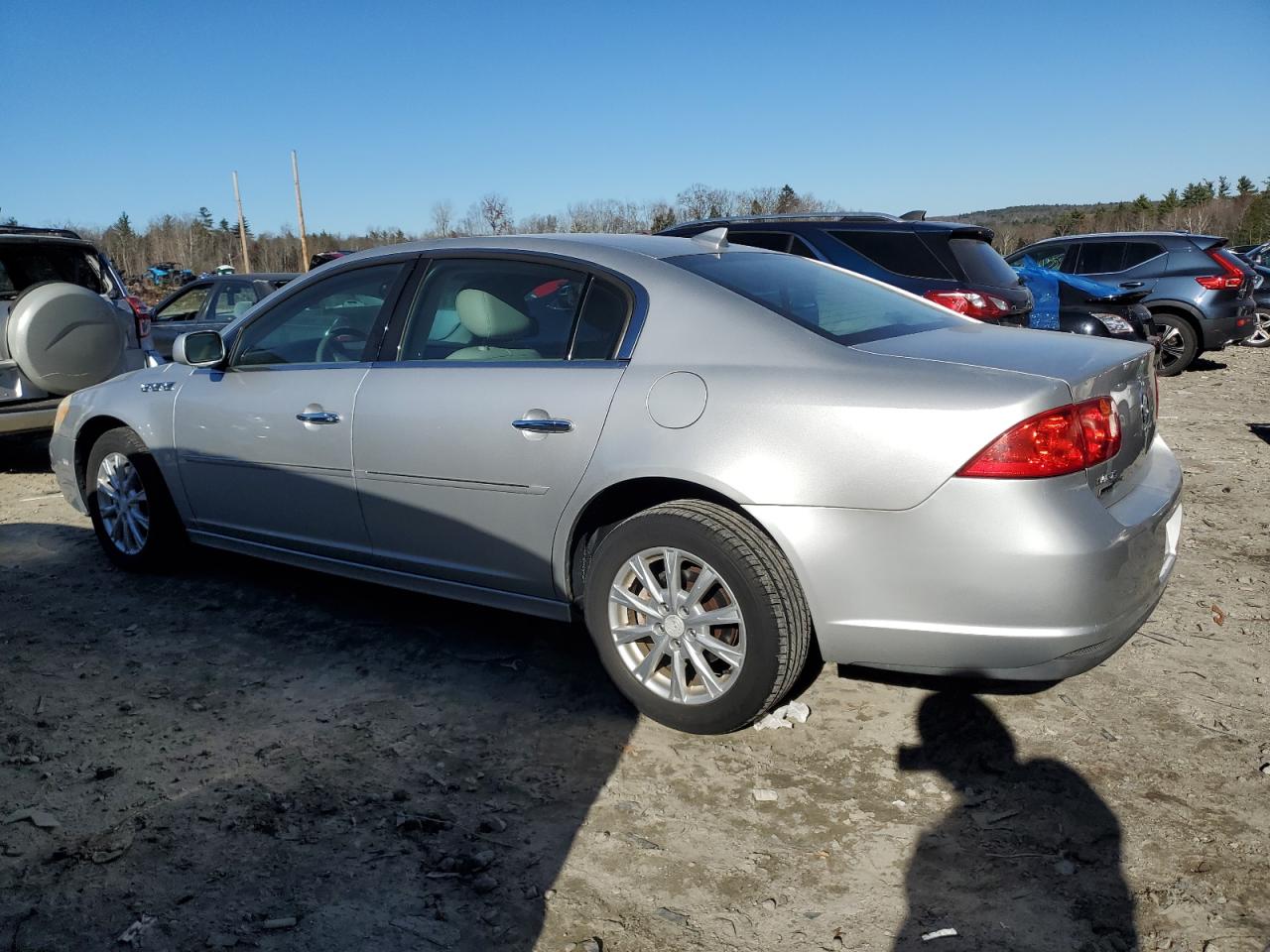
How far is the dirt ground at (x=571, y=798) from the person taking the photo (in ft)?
8.02

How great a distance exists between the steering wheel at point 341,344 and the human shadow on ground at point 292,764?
1138mm

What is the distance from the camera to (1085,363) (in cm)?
305

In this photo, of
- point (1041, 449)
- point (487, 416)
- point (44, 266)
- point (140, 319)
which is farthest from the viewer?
point (140, 319)

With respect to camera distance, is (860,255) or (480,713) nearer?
(480,713)

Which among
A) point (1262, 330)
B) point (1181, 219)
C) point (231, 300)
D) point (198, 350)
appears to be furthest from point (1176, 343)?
point (1181, 219)

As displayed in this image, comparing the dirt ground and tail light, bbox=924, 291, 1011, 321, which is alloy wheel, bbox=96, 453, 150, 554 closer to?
the dirt ground

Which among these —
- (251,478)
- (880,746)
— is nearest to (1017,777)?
(880,746)

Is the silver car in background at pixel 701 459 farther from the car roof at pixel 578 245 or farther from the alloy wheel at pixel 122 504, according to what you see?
the alloy wheel at pixel 122 504

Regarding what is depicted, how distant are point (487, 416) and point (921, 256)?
16.1ft

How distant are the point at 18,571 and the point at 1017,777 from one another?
4.81 metres

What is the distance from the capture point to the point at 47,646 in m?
4.21

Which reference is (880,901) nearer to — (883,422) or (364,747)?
(883,422)

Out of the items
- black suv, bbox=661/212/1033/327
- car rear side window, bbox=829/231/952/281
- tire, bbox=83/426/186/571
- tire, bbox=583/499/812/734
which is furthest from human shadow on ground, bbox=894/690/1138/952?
car rear side window, bbox=829/231/952/281

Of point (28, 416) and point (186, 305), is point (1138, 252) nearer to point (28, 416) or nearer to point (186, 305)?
point (186, 305)
